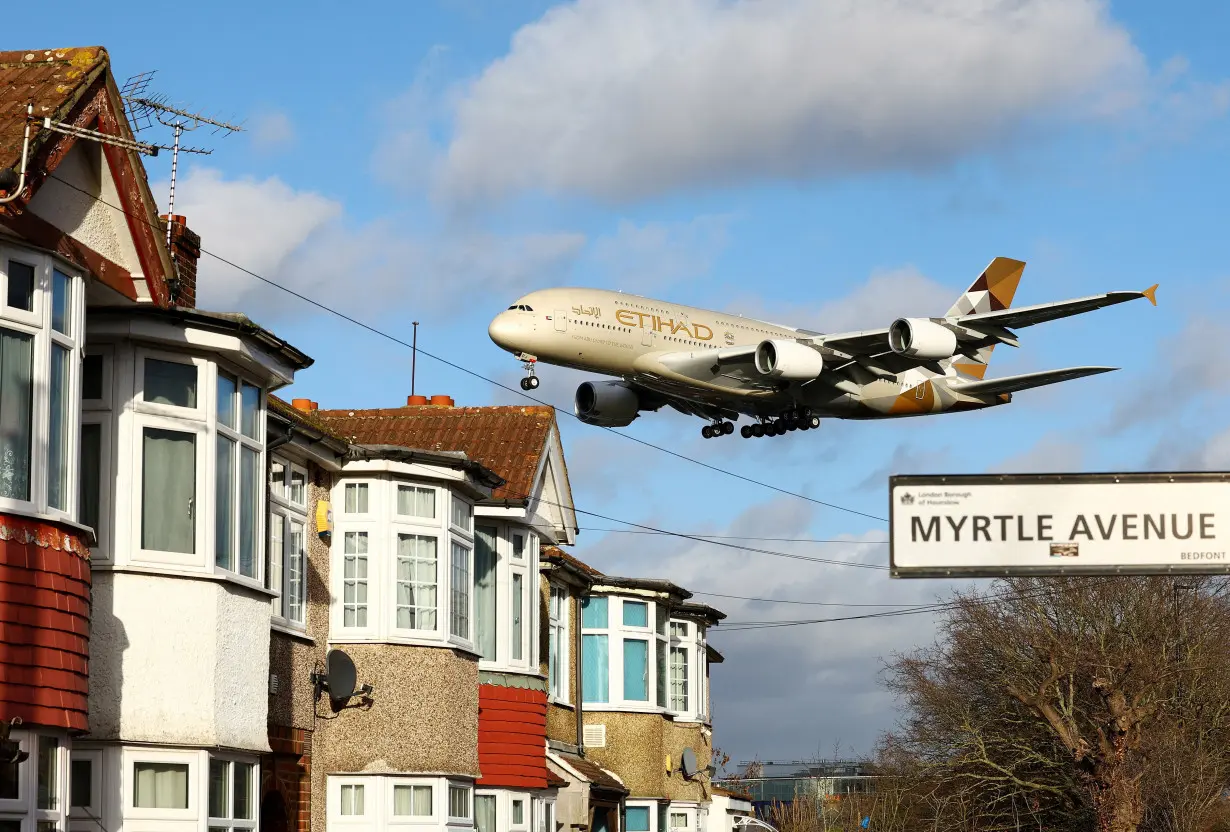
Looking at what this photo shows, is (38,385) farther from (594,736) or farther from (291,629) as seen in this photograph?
(594,736)

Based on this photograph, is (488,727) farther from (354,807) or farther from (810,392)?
(810,392)

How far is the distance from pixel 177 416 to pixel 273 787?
Answer: 563 centimetres

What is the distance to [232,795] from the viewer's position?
16719mm

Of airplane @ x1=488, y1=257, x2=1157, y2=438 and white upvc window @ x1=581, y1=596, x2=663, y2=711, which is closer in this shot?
white upvc window @ x1=581, y1=596, x2=663, y2=711

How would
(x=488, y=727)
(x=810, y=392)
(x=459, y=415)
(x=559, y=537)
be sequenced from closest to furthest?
(x=488, y=727) < (x=459, y=415) < (x=559, y=537) < (x=810, y=392)

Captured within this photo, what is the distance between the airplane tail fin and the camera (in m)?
51.3

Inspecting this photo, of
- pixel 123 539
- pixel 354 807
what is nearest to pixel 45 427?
pixel 123 539

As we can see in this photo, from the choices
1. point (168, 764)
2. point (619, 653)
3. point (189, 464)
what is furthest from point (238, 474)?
point (619, 653)

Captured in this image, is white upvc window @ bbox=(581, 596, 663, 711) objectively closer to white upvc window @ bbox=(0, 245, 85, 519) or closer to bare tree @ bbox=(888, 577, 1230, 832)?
bare tree @ bbox=(888, 577, 1230, 832)

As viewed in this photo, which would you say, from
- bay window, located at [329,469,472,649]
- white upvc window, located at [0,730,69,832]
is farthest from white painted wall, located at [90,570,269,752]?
bay window, located at [329,469,472,649]

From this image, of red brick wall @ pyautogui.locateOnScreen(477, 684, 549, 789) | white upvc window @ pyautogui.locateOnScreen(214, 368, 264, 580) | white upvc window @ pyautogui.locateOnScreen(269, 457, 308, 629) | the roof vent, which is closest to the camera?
white upvc window @ pyautogui.locateOnScreen(214, 368, 264, 580)

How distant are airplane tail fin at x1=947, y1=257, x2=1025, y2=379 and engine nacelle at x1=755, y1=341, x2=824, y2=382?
1300 centimetres

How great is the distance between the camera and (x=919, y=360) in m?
39.4

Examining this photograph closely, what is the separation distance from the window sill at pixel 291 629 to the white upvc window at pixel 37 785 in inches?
231
